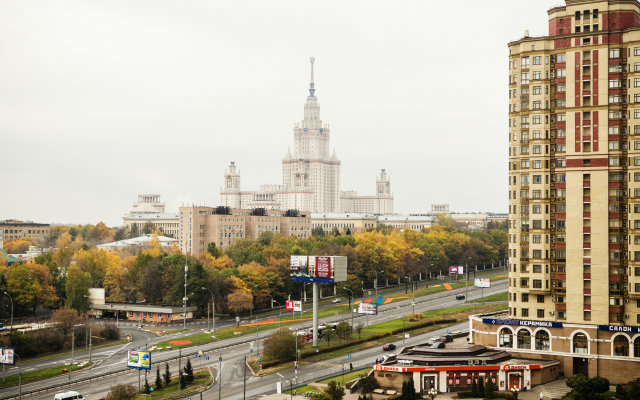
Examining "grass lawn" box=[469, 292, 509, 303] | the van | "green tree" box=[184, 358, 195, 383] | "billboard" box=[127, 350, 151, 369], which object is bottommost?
the van

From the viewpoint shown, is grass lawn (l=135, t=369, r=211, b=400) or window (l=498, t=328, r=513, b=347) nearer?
grass lawn (l=135, t=369, r=211, b=400)

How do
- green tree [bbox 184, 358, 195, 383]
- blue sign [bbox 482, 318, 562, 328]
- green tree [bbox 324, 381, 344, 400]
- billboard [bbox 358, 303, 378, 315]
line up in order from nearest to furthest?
green tree [bbox 324, 381, 344, 400] < green tree [bbox 184, 358, 195, 383] < blue sign [bbox 482, 318, 562, 328] < billboard [bbox 358, 303, 378, 315]

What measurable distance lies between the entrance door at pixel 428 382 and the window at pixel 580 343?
19.9 m

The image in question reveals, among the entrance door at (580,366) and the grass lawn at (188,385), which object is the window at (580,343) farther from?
the grass lawn at (188,385)

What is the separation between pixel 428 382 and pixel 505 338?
16018 mm

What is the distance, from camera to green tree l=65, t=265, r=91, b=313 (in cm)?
15412

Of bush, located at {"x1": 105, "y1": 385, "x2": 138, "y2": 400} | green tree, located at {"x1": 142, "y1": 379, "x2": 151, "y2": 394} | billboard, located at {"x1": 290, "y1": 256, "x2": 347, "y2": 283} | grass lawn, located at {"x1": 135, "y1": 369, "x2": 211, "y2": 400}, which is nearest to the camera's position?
bush, located at {"x1": 105, "y1": 385, "x2": 138, "y2": 400}

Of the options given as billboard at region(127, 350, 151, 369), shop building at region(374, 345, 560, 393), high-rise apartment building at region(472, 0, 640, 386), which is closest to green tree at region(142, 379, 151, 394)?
billboard at region(127, 350, 151, 369)

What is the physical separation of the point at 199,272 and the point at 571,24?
293ft

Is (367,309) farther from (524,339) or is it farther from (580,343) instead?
(580,343)

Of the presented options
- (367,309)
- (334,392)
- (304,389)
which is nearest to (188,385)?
(304,389)

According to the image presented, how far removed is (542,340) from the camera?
97.7 m

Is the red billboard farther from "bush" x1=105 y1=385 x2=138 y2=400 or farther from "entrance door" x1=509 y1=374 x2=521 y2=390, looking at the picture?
"bush" x1=105 y1=385 x2=138 y2=400

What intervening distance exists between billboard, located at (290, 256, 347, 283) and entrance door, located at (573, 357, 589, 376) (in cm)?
3850
